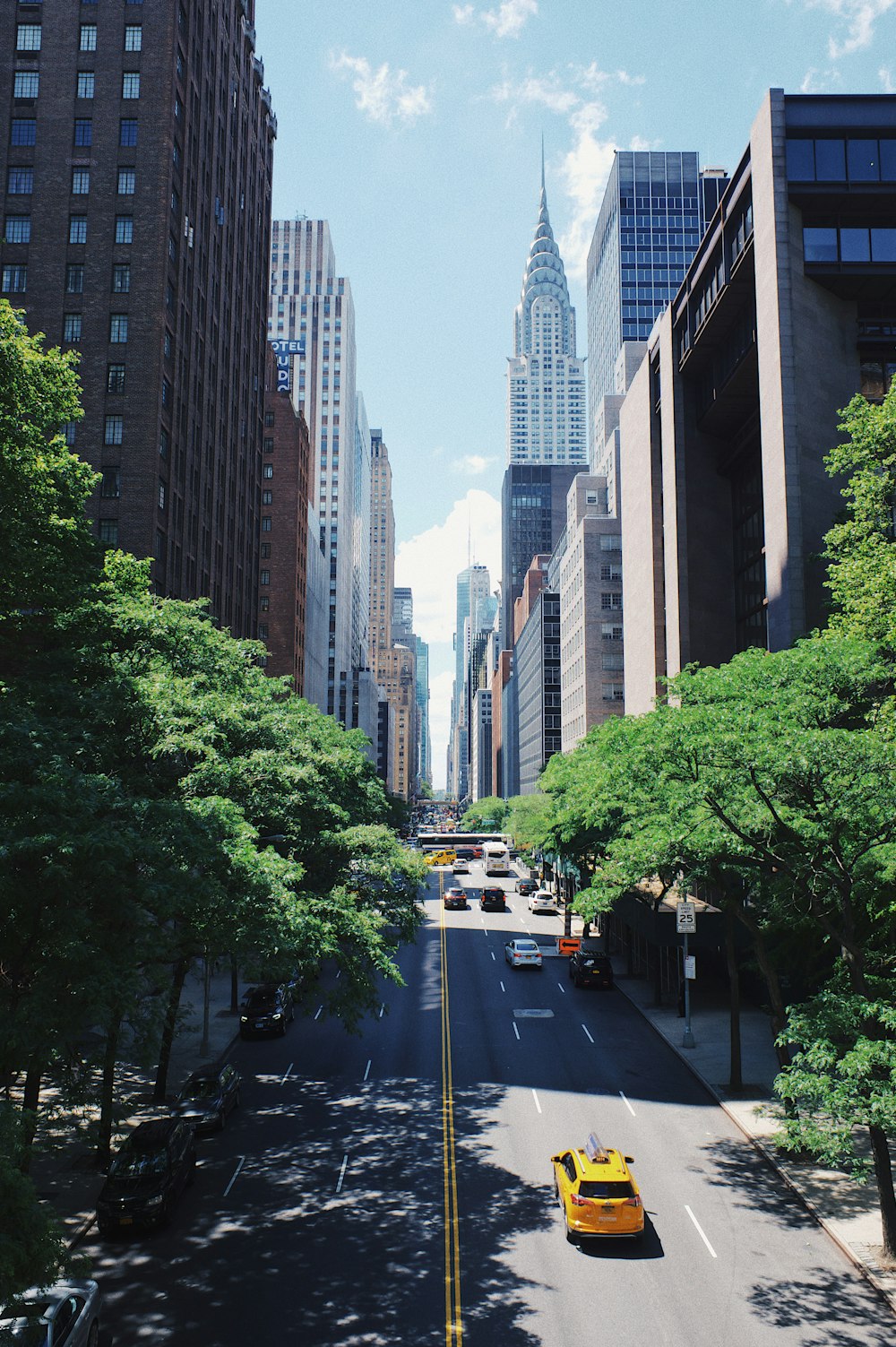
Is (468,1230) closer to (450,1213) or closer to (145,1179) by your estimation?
(450,1213)

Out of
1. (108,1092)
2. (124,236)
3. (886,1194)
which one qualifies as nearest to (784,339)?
(886,1194)

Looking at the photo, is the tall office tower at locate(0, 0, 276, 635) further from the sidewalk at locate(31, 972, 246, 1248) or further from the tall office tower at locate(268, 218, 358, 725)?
the tall office tower at locate(268, 218, 358, 725)

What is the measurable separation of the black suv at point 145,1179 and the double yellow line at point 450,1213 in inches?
220

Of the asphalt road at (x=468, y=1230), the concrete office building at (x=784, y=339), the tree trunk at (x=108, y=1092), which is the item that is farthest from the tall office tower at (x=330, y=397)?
the tree trunk at (x=108, y=1092)

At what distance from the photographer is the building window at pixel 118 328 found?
5034 cm

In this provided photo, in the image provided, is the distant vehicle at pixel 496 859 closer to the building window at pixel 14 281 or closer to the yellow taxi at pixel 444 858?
the yellow taxi at pixel 444 858

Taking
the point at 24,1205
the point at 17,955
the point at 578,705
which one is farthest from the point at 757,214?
the point at 578,705

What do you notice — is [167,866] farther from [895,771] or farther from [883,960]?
[883,960]

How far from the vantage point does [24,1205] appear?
948 cm

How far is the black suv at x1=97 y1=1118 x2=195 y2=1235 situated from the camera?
1797 centimetres

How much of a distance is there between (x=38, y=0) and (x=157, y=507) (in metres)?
30.7

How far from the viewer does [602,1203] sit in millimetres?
17281

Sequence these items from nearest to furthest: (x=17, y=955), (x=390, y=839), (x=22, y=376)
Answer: (x=17, y=955)
(x=22, y=376)
(x=390, y=839)

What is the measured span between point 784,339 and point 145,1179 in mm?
35563
